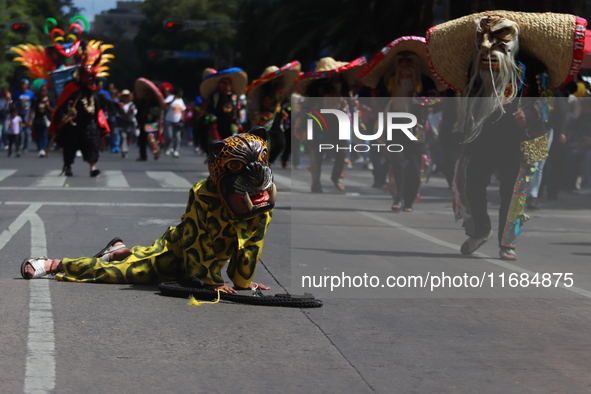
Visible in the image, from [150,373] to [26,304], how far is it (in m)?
1.56

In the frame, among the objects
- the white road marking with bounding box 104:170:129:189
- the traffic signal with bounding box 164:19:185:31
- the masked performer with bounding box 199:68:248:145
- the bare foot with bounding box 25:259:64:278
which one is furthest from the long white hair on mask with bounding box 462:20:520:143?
the traffic signal with bounding box 164:19:185:31

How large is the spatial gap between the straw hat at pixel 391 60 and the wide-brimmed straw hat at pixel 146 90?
36.3 feet

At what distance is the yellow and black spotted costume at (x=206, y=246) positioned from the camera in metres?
5.13

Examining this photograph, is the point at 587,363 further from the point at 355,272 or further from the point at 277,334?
the point at 355,272

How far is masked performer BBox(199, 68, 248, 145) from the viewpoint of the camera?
605 inches

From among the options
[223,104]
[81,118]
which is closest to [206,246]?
[223,104]

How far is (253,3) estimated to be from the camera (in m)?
35.3

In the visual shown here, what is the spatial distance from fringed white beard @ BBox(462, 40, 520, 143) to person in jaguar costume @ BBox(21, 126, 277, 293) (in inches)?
82.6

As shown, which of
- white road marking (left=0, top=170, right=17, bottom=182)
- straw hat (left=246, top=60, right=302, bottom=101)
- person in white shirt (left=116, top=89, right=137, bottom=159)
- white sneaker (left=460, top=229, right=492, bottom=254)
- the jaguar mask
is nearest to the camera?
the jaguar mask

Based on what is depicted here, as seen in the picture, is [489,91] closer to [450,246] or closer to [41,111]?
[450,246]

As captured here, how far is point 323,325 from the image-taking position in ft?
15.0

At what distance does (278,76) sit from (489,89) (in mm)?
7767

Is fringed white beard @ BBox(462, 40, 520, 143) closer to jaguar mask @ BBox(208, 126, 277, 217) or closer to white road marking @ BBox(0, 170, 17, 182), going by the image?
jaguar mask @ BBox(208, 126, 277, 217)

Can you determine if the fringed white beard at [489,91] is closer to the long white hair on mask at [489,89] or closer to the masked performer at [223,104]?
the long white hair on mask at [489,89]
